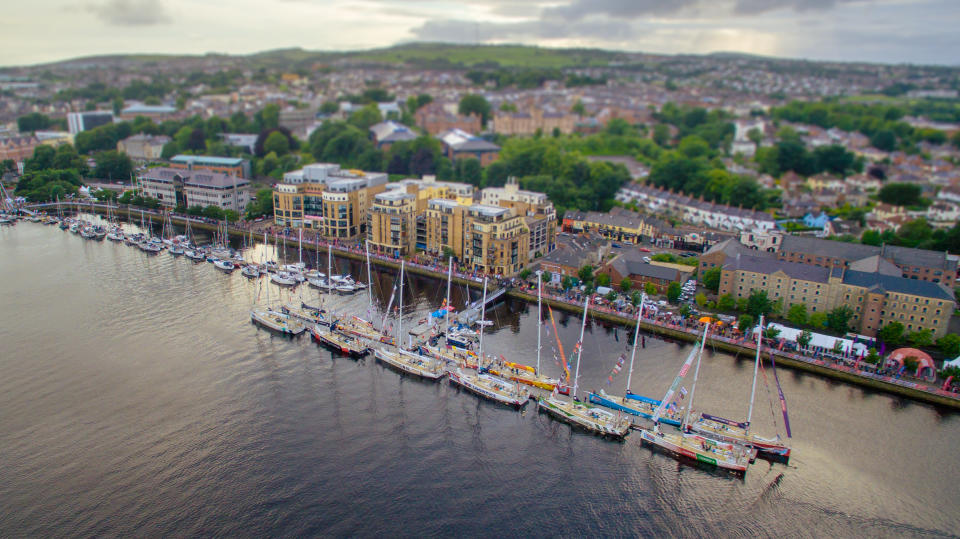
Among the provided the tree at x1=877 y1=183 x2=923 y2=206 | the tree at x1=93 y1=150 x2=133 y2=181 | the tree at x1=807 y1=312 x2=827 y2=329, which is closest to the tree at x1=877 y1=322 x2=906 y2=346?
the tree at x1=807 y1=312 x2=827 y2=329

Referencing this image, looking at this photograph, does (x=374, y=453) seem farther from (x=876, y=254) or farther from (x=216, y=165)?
(x=216, y=165)

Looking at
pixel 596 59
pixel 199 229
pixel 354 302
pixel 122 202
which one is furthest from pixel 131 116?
pixel 596 59

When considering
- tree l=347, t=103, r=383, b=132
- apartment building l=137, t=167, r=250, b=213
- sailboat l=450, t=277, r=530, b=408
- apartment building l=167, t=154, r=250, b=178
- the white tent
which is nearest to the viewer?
sailboat l=450, t=277, r=530, b=408

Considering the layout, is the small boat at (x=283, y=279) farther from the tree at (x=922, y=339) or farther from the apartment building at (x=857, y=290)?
the tree at (x=922, y=339)

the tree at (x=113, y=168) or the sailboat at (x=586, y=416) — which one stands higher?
the tree at (x=113, y=168)

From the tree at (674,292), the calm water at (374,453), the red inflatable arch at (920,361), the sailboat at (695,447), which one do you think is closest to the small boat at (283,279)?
the calm water at (374,453)

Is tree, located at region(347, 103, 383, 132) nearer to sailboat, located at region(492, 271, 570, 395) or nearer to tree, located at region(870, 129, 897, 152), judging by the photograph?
sailboat, located at region(492, 271, 570, 395)
